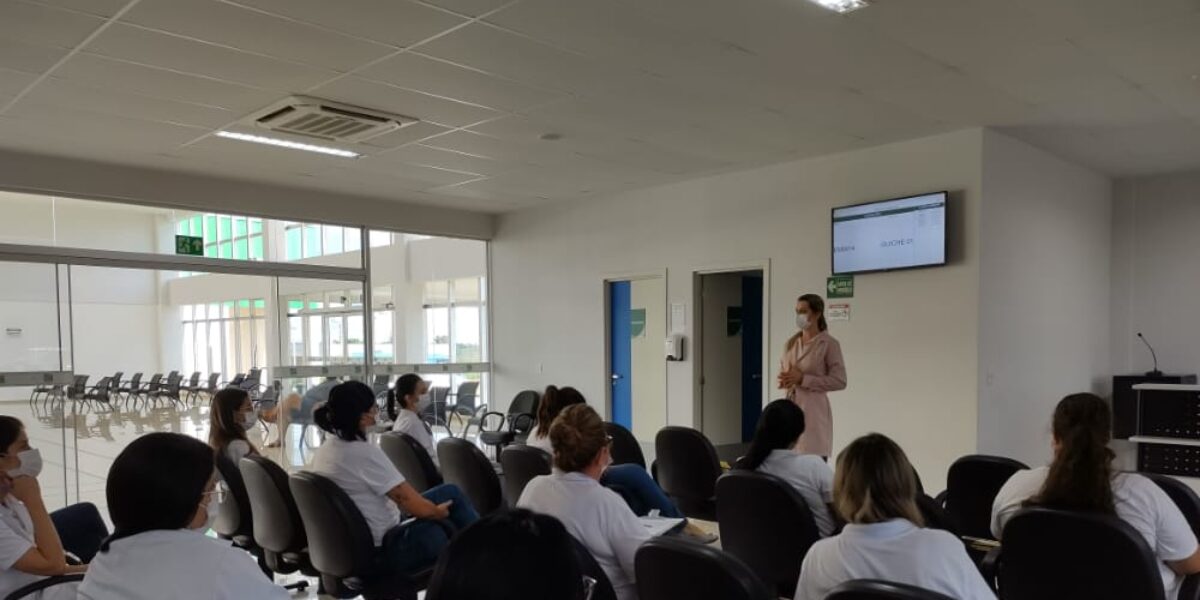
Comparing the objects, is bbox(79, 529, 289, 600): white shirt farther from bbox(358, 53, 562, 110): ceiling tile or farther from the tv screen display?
the tv screen display

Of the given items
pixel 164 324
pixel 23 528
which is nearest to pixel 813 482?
pixel 23 528

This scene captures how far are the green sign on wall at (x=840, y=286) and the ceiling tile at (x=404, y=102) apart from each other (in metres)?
3.03

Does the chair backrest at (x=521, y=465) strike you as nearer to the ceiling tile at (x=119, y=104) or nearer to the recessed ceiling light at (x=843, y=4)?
the recessed ceiling light at (x=843, y=4)

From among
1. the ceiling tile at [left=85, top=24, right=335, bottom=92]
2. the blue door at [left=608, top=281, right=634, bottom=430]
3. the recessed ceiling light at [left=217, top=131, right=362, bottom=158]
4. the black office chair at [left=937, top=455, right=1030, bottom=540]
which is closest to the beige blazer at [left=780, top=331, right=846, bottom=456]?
the black office chair at [left=937, top=455, right=1030, bottom=540]

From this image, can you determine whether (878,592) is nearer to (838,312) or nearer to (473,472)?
(473,472)

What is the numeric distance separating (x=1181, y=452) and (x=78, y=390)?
9.18m

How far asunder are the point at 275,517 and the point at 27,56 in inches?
106

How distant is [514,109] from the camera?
489 centimetres

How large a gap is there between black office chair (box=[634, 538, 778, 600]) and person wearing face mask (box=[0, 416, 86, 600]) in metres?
1.74

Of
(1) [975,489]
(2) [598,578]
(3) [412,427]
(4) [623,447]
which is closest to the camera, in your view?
(2) [598,578]

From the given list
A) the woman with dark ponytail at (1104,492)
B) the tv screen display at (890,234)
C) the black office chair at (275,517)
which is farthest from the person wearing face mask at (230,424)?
the tv screen display at (890,234)

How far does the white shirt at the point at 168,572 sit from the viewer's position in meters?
1.47

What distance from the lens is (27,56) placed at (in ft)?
12.7

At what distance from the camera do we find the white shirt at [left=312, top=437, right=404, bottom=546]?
3047mm
